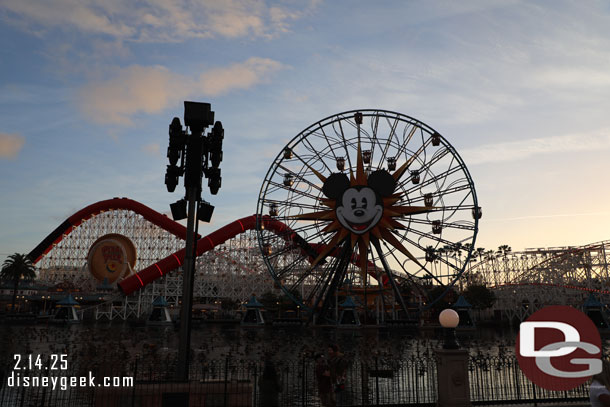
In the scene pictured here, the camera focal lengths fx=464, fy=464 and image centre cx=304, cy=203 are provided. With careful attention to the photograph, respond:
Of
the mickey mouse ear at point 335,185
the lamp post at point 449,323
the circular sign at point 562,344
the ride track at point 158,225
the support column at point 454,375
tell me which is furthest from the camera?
the ride track at point 158,225

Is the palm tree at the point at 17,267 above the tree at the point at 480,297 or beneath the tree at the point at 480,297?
above

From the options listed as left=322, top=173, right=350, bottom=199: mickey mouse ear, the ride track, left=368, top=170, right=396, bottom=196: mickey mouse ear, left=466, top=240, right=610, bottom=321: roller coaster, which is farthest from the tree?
left=322, top=173, right=350, bottom=199: mickey mouse ear

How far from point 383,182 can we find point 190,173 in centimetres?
2034

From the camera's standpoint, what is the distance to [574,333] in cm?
716

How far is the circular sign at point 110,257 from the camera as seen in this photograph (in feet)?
244

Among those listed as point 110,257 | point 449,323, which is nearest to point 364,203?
point 449,323

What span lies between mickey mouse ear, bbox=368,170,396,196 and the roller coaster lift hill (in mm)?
19410

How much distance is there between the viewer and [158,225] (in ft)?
237

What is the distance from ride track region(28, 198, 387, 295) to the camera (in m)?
60.2

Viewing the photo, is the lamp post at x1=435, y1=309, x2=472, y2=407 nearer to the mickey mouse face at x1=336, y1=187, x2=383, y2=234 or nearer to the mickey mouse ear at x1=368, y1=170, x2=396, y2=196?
the mickey mouse face at x1=336, y1=187, x2=383, y2=234

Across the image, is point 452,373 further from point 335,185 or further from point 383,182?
point 335,185

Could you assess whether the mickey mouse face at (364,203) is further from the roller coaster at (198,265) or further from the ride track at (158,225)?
the roller coaster at (198,265)

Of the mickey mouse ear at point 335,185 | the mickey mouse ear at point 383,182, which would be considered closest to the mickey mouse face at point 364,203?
the mickey mouse ear at point 383,182

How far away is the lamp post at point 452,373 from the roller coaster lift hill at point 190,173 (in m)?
5.82
